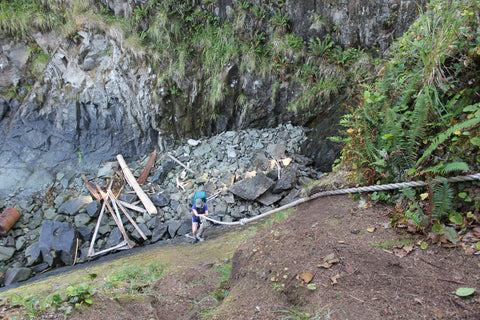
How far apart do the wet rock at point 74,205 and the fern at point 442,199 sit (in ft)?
31.4

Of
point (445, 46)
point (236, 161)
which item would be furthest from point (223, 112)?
point (445, 46)

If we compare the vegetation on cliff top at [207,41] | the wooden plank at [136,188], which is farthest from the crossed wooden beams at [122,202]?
the vegetation on cliff top at [207,41]

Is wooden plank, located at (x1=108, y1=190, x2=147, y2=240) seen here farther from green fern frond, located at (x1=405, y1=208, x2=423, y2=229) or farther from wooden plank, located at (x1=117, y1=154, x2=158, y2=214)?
green fern frond, located at (x1=405, y1=208, x2=423, y2=229)

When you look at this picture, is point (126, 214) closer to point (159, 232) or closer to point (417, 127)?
point (159, 232)

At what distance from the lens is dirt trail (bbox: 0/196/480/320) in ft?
6.57

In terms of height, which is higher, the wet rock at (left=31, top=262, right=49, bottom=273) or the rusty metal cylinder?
the rusty metal cylinder

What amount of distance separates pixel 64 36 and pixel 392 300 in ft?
44.4

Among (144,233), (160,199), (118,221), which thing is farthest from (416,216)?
(118,221)

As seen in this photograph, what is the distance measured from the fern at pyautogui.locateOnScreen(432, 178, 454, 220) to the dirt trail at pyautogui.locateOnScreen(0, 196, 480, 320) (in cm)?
29

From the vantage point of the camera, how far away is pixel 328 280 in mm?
2402

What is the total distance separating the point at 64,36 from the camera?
10883mm

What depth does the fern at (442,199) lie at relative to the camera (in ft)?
7.61

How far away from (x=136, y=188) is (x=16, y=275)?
12.5 feet

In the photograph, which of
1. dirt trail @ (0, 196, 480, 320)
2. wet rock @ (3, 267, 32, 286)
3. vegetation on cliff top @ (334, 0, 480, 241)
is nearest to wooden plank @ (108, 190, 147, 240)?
wet rock @ (3, 267, 32, 286)
